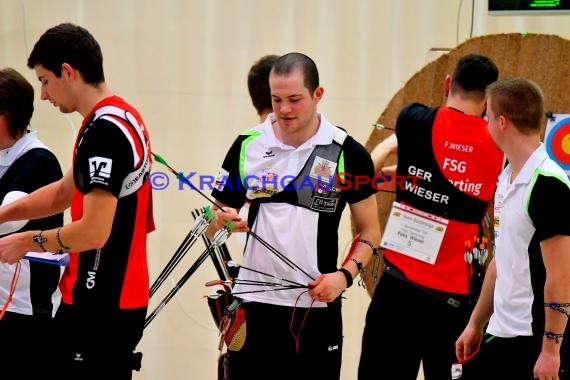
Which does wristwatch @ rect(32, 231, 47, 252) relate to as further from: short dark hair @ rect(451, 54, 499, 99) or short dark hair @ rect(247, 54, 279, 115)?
short dark hair @ rect(451, 54, 499, 99)

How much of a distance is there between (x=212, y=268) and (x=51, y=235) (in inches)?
79.3

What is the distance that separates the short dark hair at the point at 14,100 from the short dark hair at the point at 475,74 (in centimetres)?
162

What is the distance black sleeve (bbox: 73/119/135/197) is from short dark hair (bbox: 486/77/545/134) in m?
1.14

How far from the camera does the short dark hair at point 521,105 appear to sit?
2.66 metres

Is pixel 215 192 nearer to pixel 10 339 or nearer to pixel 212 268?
pixel 10 339

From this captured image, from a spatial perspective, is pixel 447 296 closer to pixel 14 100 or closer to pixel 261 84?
pixel 261 84

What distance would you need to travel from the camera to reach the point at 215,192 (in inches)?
113

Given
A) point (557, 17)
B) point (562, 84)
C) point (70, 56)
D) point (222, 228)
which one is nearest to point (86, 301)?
point (222, 228)

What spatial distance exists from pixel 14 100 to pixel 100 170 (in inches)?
32.1

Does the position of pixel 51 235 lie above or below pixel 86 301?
above

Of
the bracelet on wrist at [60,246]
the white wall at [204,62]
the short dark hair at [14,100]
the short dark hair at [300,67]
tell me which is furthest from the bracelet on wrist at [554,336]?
the white wall at [204,62]

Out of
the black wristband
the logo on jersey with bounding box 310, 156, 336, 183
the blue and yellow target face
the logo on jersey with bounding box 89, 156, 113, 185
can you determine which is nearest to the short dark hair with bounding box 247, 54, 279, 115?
the logo on jersey with bounding box 310, 156, 336, 183

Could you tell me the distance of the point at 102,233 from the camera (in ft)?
7.82

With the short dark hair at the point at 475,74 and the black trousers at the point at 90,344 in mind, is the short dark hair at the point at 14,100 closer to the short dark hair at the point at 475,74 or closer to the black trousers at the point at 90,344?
the black trousers at the point at 90,344
